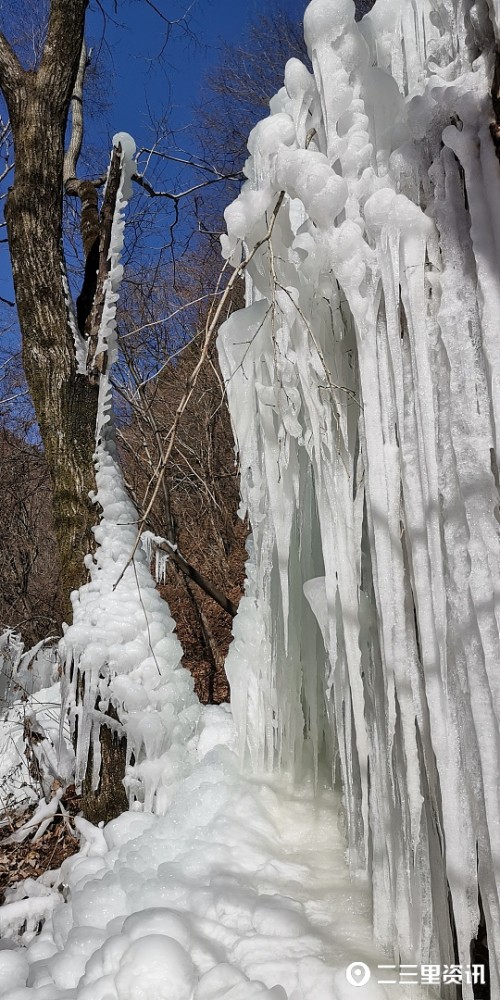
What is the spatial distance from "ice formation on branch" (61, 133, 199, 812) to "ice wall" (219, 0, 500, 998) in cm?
113

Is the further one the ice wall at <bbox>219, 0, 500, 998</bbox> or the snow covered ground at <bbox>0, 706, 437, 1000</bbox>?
the snow covered ground at <bbox>0, 706, 437, 1000</bbox>

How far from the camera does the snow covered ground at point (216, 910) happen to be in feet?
4.49

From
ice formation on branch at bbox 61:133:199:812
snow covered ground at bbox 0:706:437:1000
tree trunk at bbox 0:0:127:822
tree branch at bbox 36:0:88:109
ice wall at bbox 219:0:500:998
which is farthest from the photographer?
tree branch at bbox 36:0:88:109

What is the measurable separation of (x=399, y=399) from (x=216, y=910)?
144 centimetres

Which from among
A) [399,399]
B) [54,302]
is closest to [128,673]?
[399,399]

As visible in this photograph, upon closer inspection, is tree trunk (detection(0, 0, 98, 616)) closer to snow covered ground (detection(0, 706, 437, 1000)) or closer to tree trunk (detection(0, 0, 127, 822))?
tree trunk (detection(0, 0, 127, 822))

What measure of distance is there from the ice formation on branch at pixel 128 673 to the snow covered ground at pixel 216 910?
26 centimetres

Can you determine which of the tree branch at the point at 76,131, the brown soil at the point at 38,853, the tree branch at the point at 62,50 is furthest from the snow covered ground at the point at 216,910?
the tree branch at the point at 76,131

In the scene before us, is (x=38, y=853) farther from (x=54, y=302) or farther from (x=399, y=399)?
(x=399, y=399)

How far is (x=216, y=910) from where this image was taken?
1.60 metres

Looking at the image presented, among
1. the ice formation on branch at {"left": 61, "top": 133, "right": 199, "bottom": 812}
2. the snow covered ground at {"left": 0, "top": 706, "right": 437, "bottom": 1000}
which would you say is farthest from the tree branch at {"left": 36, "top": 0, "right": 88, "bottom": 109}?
the snow covered ground at {"left": 0, "top": 706, "right": 437, "bottom": 1000}

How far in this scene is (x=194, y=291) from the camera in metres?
8.62

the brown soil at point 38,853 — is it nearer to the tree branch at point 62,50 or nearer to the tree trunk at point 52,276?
the tree trunk at point 52,276

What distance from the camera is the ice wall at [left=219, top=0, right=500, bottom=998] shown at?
3.85ft
